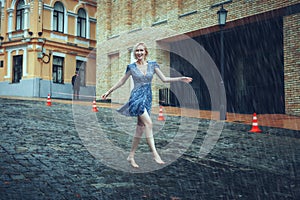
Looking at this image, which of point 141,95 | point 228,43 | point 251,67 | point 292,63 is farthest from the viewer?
point 228,43

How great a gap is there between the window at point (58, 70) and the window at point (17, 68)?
8.86 ft

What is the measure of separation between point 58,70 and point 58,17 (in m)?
4.66

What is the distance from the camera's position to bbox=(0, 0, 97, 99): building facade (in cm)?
2769

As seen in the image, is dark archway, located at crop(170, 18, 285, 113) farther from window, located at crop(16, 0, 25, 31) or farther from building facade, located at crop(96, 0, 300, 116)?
window, located at crop(16, 0, 25, 31)

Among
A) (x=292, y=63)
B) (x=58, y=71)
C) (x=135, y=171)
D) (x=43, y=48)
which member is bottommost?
(x=135, y=171)

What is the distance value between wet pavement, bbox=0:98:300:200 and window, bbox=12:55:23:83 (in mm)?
21929

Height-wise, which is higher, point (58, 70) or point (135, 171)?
point (58, 70)

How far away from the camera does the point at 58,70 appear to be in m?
29.3

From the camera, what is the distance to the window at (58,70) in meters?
29.0

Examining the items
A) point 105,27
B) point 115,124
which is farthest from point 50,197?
point 105,27

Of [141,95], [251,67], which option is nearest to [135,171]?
[141,95]

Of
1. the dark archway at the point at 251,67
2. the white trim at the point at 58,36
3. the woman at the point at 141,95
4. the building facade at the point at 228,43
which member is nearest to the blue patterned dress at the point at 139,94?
the woman at the point at 141,95

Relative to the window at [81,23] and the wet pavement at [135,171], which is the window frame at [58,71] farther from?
the wet pavement at [135,171]

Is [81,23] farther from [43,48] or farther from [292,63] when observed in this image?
[292,63]
